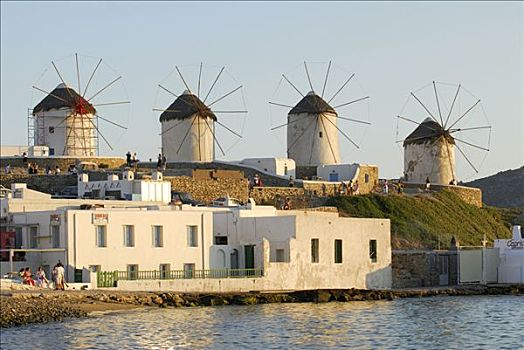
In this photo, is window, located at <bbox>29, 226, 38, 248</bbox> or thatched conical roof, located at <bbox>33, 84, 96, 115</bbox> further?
thatched conical roof, located at <bbox>33, 84, 96, 115</bbox>

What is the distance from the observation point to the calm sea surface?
113 feet

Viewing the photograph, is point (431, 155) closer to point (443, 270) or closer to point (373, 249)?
point (443, 270)

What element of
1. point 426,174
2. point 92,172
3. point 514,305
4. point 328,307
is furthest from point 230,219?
point 426,174

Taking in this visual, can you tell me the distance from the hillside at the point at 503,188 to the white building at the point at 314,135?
965 inches

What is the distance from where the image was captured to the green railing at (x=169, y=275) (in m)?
44.4

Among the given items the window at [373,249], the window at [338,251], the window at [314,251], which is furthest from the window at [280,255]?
the window at [373,249]

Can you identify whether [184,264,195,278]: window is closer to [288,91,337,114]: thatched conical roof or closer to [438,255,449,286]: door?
[438,255,449,286]: door

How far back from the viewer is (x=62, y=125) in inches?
2913

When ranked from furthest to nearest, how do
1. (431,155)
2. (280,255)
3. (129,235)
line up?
(431,155), (280,255), (129,235)

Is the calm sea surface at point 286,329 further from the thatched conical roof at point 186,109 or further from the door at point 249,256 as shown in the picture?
the thatched conical roof at point 186,109

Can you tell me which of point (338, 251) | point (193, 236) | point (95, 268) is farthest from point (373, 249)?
point (95, 268)

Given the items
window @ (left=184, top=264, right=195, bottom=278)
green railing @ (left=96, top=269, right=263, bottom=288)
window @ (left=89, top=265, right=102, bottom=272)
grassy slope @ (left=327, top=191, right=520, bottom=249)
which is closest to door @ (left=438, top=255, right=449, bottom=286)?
grassy slope @ (left=327, top=191, right=520, bottom=249)

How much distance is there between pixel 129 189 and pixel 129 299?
48.1 ft

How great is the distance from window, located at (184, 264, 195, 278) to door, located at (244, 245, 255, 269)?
243 cm
